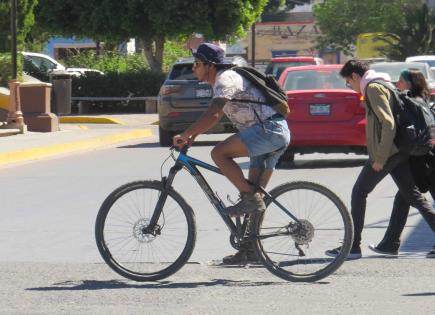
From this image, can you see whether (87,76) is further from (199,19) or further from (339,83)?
(339,83)

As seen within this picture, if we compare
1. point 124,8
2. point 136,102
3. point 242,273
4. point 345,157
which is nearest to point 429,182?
point 242,273

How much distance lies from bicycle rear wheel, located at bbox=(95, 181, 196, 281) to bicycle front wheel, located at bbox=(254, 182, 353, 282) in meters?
0.55

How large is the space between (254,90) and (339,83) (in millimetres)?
9851

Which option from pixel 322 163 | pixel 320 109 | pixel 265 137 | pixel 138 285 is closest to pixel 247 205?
pixel 265 137

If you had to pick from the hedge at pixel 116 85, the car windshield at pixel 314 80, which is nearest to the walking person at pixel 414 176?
the car windshield at pixel 314 80

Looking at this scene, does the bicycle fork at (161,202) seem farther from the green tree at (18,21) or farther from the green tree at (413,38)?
the green tree at (413,38)

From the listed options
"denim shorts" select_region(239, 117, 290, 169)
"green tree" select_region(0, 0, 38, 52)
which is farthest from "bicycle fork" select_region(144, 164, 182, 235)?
"green tree" select_region(0, 0, 38, 52)

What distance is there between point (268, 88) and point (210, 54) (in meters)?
0.48

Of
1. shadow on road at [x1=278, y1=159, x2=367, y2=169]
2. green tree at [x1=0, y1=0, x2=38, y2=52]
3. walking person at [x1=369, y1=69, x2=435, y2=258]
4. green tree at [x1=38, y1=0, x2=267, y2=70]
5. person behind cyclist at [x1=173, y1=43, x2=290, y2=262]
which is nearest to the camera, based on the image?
person behind cyclist at [x1=173, y1=43, x2=290, y2=262]

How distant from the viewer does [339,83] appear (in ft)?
59.6

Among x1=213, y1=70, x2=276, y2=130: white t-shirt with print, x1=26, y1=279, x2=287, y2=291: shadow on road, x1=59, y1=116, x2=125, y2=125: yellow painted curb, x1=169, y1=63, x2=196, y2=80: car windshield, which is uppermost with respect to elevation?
x1=213, y1=70, x2=276, y2=130: white t-shirt with print

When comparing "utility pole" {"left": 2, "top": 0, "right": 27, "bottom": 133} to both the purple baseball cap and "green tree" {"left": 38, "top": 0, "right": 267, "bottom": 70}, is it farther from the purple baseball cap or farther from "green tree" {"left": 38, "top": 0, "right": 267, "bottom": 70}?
the purple baseball cap

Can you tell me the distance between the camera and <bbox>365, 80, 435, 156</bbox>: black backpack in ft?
30.4

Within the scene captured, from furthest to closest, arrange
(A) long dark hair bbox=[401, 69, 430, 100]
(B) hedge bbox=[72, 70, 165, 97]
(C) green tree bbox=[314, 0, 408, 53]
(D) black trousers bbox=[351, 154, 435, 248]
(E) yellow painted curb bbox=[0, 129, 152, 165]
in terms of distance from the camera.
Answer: (C) green tree bbox=[314, 0, 408, 53]
(B) hedge bbox=[72, 70, 165, 97]
(E) yellow painted curb bbox=[0, 129, 152, 165]
(A) long dark hair bbox=[401, 69, 430, 100]
(D) black trousers bbox=[351, 154, 435, 248]
